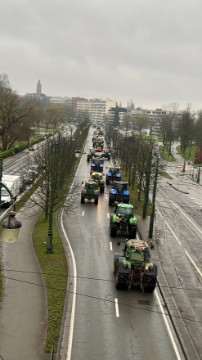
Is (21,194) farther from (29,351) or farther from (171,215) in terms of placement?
(29,351)

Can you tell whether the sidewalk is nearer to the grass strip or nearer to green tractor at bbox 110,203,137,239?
the grass strip

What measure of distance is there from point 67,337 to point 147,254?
7.23 metres

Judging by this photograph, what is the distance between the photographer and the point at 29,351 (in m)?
14.3

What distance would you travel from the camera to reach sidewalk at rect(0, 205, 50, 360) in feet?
47.5

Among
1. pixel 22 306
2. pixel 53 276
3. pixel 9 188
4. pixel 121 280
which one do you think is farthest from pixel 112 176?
pixel 22 306

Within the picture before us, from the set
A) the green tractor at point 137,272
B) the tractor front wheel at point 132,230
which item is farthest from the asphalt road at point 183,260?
the tractor front wheel at point 132,230

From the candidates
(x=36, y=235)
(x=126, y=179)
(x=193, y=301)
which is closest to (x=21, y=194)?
(x=36, y=235)

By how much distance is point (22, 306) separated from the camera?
17.8 meters

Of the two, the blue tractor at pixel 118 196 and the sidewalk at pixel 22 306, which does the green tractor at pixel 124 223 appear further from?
the blue tractor at pixel 118 196

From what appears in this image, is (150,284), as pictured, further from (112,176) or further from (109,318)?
(112,176)

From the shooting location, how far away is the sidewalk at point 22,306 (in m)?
14.5

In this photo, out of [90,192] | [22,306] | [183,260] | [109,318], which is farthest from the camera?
[90,192]

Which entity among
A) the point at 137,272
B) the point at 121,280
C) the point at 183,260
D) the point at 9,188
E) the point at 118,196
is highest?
the point at 9,188

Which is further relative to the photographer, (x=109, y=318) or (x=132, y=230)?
(x=132, y=230)
